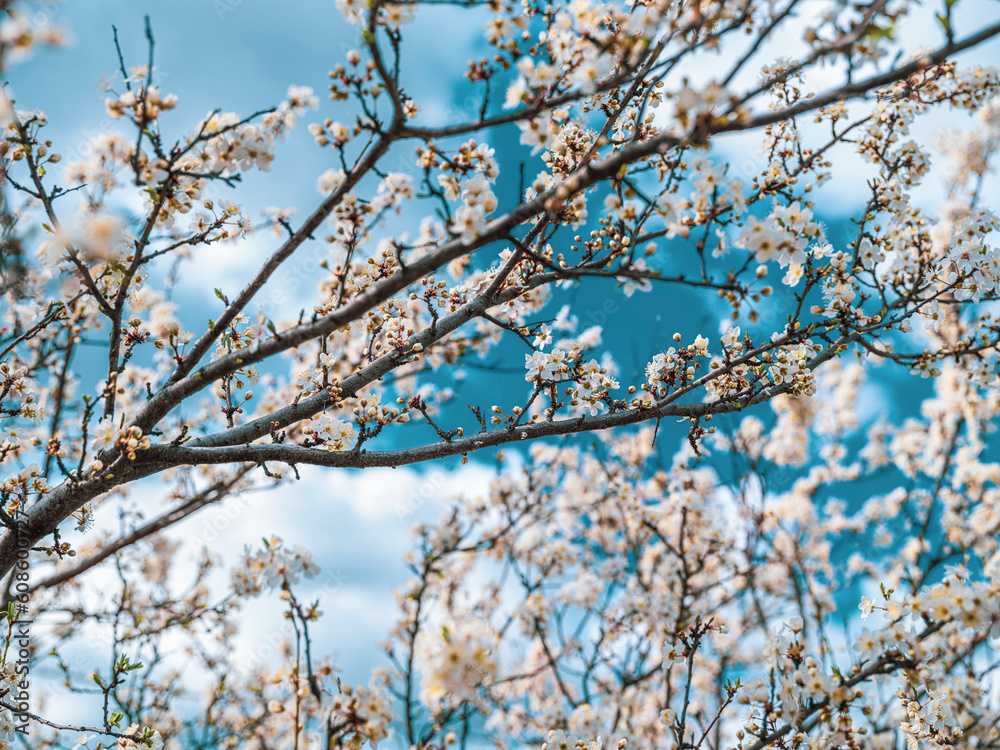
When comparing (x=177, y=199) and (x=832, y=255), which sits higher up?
(x=177, y=199)

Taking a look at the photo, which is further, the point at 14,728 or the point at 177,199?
the point at 14,728

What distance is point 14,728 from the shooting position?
3.20 meters

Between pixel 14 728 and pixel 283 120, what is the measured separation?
3.87 metres

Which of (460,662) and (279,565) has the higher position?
(279,565)

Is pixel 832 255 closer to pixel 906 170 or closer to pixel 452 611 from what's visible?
pixel 906 170

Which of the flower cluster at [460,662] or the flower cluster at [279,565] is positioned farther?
the flower cluster at [279,565]

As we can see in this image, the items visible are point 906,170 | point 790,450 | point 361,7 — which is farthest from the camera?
point 790,450

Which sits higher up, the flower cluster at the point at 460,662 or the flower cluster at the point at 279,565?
the flower cluster at the point at 279,565

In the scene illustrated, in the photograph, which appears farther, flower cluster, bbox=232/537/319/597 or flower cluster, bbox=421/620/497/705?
flower cluster, bbox=232/537/319/597

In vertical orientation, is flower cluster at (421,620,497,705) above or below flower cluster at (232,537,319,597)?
below

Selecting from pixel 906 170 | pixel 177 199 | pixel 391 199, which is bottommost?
pixel 177 199

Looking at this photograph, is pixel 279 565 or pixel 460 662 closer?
pixel 460 662

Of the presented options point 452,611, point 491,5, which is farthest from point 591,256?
point 452,611

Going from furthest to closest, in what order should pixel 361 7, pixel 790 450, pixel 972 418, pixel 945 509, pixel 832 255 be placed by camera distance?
pixel 790 450, pixel 945 509, pixel 972 418, pixel 832 255, pixel 361 7
